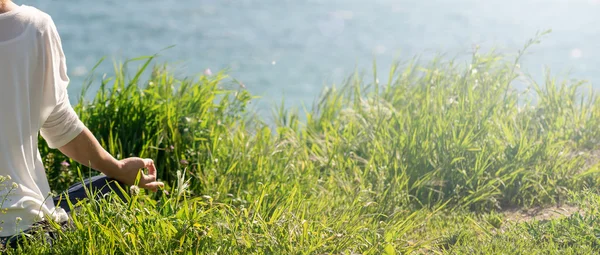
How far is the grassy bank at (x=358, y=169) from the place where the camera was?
2.78 meters

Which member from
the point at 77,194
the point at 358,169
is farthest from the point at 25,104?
the point at 358,169

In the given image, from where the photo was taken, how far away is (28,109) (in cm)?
243

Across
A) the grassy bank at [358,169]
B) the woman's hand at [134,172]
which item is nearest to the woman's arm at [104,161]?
the woman's hand at [134,172]

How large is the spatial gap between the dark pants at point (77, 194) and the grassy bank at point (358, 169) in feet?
0.19

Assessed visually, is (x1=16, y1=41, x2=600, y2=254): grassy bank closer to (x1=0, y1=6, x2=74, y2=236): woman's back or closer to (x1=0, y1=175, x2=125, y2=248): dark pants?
(x1=0, y1=175, x2=125, y2=248): dark pants

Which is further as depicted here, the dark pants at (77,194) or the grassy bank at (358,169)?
the grassy bank at (358,169)

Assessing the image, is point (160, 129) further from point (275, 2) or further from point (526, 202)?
point (275, 2)

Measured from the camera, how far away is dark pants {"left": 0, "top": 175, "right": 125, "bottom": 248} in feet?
8.23

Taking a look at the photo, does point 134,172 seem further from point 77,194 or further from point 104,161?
point 77,194

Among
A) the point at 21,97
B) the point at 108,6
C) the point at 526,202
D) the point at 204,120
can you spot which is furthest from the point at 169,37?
the point at 21,97

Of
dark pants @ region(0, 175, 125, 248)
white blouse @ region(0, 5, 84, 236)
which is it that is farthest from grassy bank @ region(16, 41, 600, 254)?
white blouse @ region(0, 5, 84, 236)

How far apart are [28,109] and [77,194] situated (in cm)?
48

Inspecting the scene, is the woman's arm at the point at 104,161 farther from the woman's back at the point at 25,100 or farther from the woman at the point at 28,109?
the woman's back at the point at 25,100

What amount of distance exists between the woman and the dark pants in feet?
0.08
